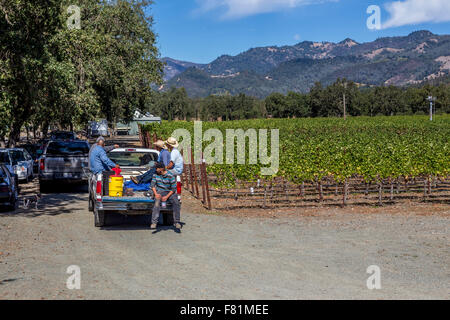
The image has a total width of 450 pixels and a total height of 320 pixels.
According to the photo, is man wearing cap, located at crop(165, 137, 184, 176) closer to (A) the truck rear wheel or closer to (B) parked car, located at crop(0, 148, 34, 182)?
(A) the truck rear wheel

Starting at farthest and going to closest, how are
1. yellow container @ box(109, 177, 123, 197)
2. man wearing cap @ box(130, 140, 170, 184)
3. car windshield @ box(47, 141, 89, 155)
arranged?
car windshield @ box(47, 141, 89, 155) < man wearing cap @ box(130, 140, 170, 184) < yellow container @ box(109, 177, 123, 197)

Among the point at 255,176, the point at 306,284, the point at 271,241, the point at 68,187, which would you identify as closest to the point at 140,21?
the point at 68,187

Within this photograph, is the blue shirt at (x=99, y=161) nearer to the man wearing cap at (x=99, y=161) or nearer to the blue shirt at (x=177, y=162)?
the man wearing cap at (x=99, y=161)

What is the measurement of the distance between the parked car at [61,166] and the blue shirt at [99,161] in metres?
6.57

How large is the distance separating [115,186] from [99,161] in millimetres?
1446

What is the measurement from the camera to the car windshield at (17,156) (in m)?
22.9

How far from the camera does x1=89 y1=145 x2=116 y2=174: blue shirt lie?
507 inches

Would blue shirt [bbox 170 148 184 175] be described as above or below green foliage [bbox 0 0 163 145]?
below
